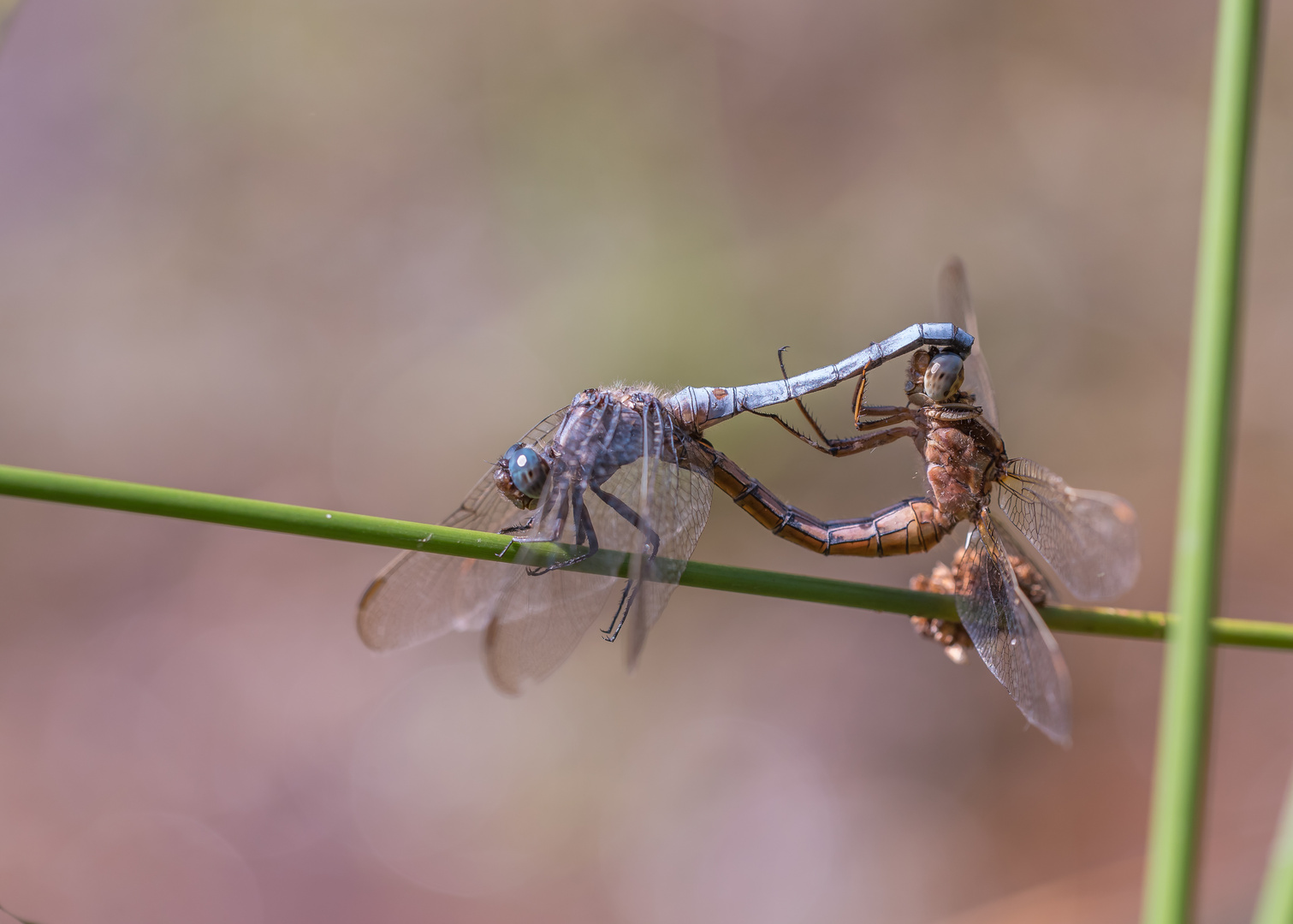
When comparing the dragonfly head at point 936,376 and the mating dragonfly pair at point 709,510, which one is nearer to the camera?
the mating dragonfly pair at point 709,510

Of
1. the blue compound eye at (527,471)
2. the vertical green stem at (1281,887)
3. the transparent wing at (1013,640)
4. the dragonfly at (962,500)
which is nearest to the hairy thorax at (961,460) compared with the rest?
the dragonfly at (962,500)

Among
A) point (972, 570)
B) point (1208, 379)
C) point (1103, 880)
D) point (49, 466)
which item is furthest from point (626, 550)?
point (49, 466)

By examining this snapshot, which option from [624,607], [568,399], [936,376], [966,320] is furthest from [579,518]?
[568,399]

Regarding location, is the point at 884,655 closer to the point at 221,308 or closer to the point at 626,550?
the point at 626,550

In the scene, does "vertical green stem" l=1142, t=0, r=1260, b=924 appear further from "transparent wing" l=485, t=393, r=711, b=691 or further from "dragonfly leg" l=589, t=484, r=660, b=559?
"dragonfly leg" l=589, t=484, r=660, b=559

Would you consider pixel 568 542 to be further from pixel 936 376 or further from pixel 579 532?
pixel 936 376

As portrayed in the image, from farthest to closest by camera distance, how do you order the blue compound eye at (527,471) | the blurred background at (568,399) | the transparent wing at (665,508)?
the blurred background at (568,399) < the blue compound eye at (527,471) < the transparent wing at (665,508)

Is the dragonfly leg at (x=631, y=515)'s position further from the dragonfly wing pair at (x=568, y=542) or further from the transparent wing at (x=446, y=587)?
the transparent wing at (x=446, y=587)
